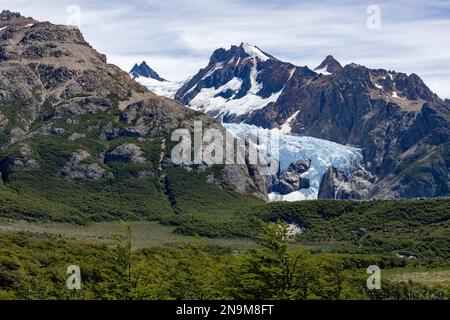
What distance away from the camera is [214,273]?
300 ft

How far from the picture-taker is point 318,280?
7756 centimetres

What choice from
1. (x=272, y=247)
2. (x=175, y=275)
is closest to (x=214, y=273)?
(x=175, y=275)

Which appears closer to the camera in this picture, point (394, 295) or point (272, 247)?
point (272, 247)

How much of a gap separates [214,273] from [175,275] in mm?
6780

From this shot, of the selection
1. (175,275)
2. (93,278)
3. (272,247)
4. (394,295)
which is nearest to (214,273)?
(175,275)

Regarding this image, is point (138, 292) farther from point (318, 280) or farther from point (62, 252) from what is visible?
point (62, 252)

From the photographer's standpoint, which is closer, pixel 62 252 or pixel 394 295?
pixel 394 295
